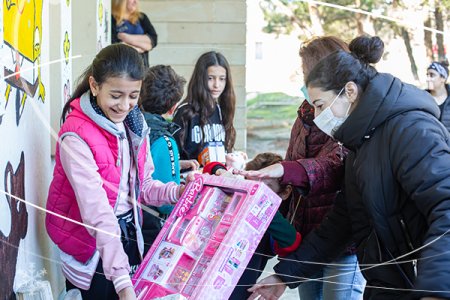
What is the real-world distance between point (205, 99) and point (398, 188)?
275 centimetres

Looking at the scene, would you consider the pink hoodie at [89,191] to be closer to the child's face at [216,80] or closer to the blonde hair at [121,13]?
the child's face at [216,80]

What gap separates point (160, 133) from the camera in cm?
417

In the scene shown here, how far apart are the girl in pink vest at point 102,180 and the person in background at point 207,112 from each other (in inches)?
→ 72.5

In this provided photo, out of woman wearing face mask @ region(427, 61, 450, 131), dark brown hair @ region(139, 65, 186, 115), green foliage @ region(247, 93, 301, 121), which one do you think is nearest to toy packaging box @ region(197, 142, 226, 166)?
dark brown hair @ region(139, 65, 186, 115)

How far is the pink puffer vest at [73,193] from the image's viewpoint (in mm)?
3055

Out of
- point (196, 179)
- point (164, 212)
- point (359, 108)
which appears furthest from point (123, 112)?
point (164, 212)

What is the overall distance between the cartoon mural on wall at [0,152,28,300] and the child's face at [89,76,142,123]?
433 mm

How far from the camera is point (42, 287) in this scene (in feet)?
9.65

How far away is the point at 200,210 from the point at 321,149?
2.32 feet

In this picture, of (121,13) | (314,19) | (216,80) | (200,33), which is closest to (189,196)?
(216,80)

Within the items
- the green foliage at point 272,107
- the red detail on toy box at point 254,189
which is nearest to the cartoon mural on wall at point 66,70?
the red detail on toy box at point 254,189

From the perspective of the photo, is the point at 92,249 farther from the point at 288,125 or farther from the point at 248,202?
the point at 288,125

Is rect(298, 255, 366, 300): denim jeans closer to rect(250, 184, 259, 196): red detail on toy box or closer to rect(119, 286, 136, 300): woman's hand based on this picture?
rect(250, 184, 259, 196): red detail on toy box

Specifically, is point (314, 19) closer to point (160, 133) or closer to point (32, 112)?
point (160, 133)
